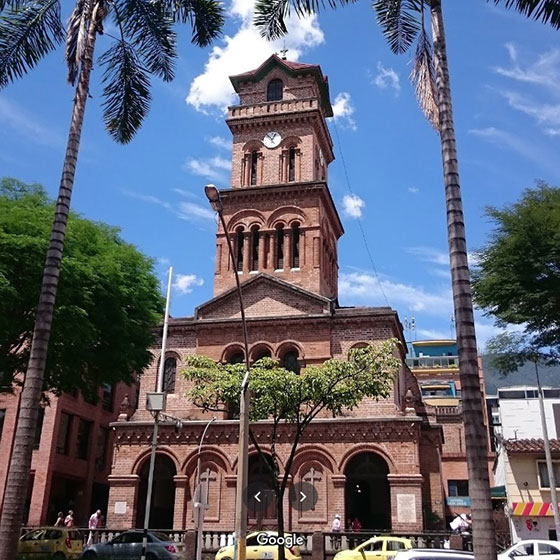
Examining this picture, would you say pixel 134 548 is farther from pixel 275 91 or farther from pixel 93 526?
pixel 275 91

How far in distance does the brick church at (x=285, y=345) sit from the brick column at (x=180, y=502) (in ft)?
0.15

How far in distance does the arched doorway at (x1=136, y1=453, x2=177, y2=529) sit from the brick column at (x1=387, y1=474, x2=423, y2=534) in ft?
33.9

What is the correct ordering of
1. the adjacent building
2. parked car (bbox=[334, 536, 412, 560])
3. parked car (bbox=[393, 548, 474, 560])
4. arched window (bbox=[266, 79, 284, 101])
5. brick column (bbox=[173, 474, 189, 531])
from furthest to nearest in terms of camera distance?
arched window (bbox=[266, 79, 284, 101]) < the adjacent building < brick column (bbox=[173, 474, 189, 531]) < parked car (bbox=[334, 536, 412, 560]) < parked car (bbox=[393, 548, 474, 560])

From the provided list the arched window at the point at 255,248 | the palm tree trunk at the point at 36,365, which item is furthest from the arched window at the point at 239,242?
the palm tree trunk at the point at 36,365

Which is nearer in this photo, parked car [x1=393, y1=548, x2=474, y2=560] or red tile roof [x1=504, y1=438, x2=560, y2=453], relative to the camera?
parked car [x1=393, y1=548, x2=474, y2=560]

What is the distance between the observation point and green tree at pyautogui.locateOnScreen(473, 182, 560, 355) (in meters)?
21.2

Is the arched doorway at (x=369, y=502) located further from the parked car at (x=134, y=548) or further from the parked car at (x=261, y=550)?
the parked car at (x=134, y=548)

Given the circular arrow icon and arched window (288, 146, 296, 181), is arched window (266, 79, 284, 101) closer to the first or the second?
arched window (288, 146, 296, 181)

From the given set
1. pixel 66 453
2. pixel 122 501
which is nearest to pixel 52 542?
pixel 122 501

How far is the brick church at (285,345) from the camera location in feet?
94.6

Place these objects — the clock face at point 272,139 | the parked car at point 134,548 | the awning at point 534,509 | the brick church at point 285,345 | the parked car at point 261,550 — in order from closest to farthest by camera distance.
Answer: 1. the parked car at point 261,550
2. the parked car at point 134,548
3. the brick church at point 285,345
4. the awning at point 534,509
5. the clock face at point 272,139

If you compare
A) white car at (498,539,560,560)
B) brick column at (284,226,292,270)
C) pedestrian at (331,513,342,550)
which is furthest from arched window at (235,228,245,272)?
white car at (498,539,560,560)

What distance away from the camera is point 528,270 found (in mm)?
21469

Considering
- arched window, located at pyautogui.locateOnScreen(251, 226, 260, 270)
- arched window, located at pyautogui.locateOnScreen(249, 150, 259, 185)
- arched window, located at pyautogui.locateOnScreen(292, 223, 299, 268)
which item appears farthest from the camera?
arched window, located at pyautogui.locateOnScreen(249, 150, 259, 185)
